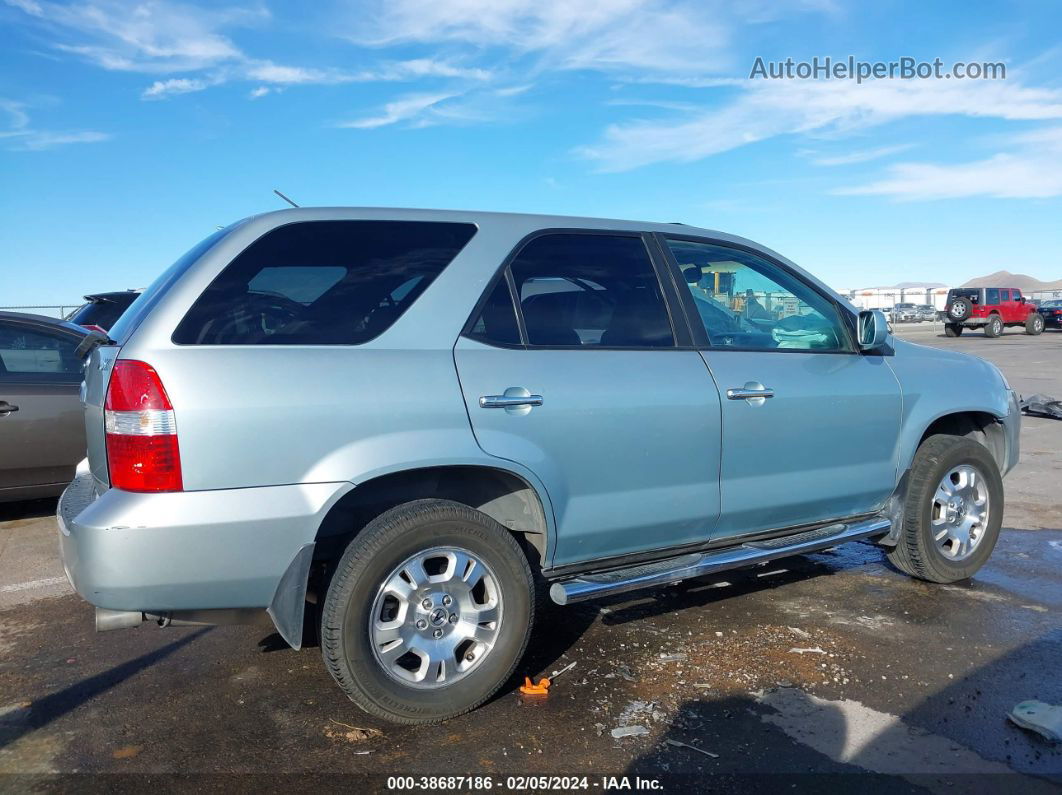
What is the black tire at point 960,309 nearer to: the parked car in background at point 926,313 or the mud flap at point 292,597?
the parked car in background at point 926,313

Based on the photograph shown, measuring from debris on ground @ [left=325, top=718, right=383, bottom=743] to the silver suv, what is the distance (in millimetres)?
127

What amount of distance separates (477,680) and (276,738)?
2.45 feet

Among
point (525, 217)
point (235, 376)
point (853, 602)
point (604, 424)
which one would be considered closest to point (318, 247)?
point (235, 376)

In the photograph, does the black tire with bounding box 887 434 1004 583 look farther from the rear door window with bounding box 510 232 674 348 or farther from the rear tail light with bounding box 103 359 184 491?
the rear tail light with bounding box 103 359 184 491

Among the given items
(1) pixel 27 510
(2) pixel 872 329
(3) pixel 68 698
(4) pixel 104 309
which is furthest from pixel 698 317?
(4) pixel 104 309

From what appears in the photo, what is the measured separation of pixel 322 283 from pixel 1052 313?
41.6 metres

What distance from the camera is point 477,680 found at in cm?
324

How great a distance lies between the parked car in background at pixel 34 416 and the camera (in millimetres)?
5809

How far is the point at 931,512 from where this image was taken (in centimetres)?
→ 456

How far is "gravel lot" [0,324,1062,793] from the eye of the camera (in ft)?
9.43

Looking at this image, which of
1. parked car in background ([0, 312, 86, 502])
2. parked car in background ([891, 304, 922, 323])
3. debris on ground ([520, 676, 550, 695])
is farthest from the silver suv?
parked car in background ([891, 304, 922, 323])

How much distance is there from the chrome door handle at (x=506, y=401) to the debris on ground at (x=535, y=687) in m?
1.17

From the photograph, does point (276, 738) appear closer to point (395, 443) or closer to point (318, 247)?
point (395, 443)

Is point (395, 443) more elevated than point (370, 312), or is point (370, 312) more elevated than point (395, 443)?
point (370, 312)
